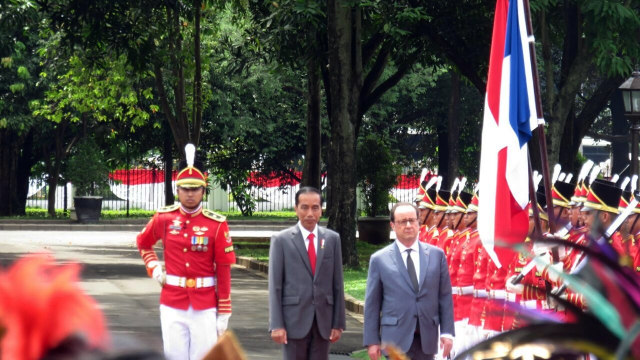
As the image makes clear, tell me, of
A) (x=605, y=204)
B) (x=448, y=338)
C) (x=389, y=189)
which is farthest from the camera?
(x=389, y=189)

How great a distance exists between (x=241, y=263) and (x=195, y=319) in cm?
1847

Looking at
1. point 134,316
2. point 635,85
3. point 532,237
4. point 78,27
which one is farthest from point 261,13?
point 532,237

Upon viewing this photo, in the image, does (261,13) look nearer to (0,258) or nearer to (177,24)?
(177,24)

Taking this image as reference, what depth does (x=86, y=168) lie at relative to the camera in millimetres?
44812

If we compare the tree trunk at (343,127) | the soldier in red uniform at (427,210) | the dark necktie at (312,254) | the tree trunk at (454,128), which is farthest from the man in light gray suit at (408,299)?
the tree trunk at (454,128)

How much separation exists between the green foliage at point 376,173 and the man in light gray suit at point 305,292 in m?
25.2

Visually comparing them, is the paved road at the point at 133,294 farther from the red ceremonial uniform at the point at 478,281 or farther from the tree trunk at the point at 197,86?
the tree trunk at the point at 197,86

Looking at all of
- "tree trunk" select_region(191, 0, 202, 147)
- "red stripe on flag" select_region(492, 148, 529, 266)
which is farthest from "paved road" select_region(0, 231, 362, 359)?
"tree trunk" select_region(191, 0, 202, 147)

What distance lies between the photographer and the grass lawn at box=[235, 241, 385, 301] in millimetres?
19806

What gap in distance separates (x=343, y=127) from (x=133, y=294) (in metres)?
6.63

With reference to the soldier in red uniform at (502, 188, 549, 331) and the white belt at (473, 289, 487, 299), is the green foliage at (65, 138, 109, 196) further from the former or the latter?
the white belt at (473, 289, 487, 299)

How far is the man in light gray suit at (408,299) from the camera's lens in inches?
332

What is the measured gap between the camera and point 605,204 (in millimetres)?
10438

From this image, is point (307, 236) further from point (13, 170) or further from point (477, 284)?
point (13, 170)
